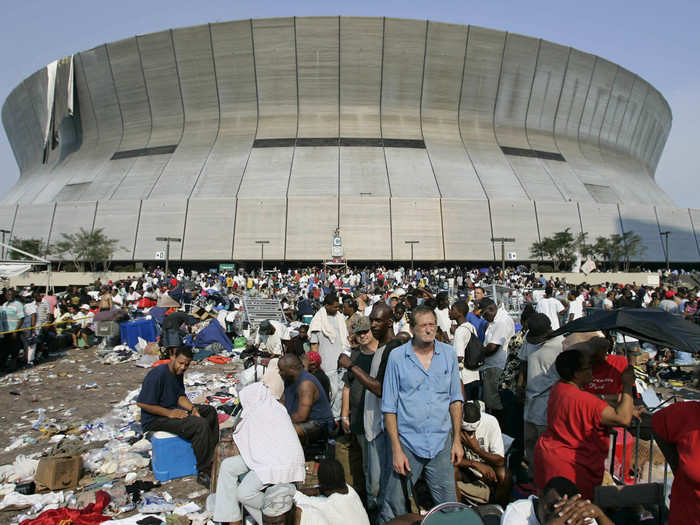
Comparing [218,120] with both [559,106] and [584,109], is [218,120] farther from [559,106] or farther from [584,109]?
[584,109]

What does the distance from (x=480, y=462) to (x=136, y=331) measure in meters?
10.2

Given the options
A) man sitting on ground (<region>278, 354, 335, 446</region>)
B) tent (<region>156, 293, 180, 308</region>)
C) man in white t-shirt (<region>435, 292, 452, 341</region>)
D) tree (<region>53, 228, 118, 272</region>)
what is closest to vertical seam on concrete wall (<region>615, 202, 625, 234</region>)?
man in white t-shirt (<region>435, 292, 452, 341</region>)

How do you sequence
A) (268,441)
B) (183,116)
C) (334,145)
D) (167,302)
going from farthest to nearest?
(183,116)
(334,145)
(167,302)
(268,441)

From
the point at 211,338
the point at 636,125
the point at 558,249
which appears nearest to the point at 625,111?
the point at 636,125

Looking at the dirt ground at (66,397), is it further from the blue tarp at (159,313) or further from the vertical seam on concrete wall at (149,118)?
the vertical seam on concrete wall at (149,118)

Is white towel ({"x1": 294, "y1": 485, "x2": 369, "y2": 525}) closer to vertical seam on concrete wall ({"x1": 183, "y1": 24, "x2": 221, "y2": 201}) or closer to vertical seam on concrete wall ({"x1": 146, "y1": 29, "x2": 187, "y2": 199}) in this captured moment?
vertical seam on concrete wall ({"x1": 183, "y1": 24, "x2": 221, "y2": 201})

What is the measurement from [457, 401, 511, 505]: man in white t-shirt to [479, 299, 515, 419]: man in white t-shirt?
160cm

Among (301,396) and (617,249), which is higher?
(617,249)

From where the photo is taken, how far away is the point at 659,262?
1676 inches

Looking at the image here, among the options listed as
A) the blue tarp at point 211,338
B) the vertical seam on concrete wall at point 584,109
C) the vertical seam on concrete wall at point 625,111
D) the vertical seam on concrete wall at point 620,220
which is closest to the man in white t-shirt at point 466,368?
the blue tarp at point 211,338

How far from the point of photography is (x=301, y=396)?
4.48 m

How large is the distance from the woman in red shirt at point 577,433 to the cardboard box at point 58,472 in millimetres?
4116

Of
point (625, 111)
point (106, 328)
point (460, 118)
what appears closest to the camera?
point (106, 328)

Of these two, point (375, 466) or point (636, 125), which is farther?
point (636, 125)
